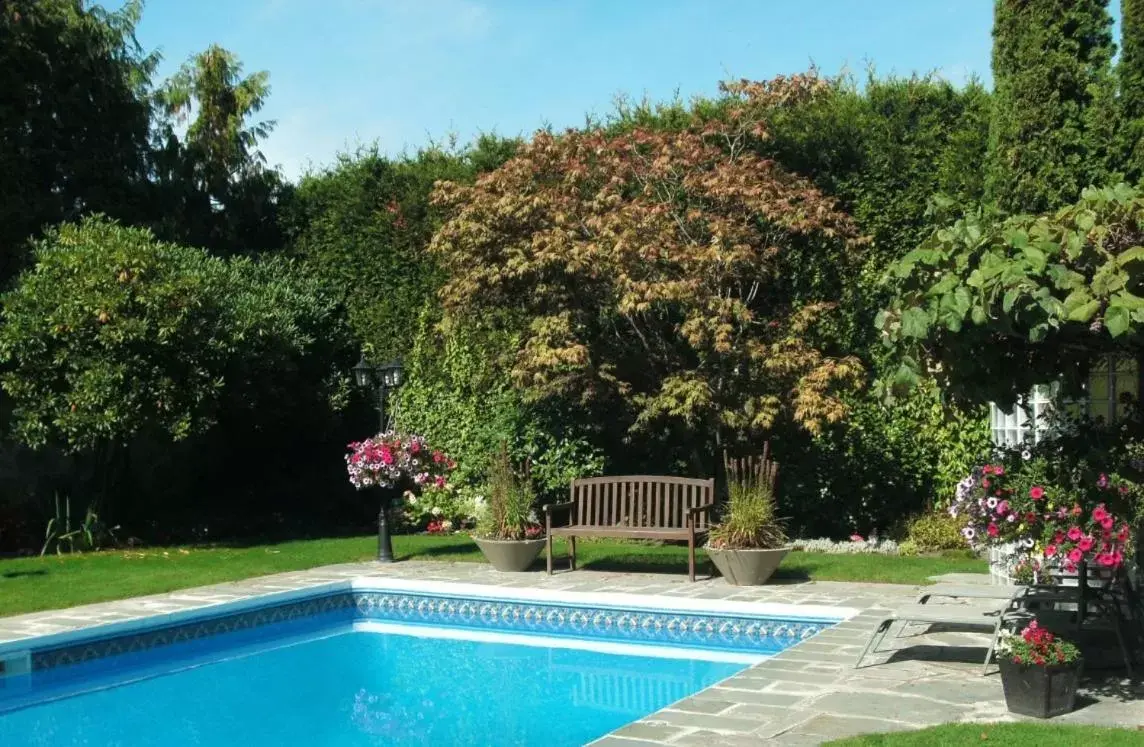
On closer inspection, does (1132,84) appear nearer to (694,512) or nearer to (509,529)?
(694,512)

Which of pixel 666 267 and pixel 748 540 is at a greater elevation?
pixel 666 267

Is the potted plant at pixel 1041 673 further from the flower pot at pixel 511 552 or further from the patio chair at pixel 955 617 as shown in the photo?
the flower pot at pixel 511 552

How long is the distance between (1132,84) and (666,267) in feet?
15.4

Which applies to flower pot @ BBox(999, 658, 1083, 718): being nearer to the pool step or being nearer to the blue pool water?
the blue pool water

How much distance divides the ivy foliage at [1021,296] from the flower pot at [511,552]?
19.0 ft

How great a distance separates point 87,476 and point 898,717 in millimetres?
11614

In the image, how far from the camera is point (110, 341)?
11.9 m

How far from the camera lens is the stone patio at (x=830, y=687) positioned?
5.27 m

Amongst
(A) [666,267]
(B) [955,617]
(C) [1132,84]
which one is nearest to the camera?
(B) [955,617]

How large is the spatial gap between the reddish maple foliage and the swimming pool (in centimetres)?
304

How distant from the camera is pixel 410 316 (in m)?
15.2

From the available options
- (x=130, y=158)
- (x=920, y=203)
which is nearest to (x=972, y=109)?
(x=920, y=203)

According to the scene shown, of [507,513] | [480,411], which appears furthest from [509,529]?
[480,411]

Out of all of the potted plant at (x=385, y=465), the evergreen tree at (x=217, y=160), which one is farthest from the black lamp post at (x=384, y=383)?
the evergreen tree at (x=217, y=160)
